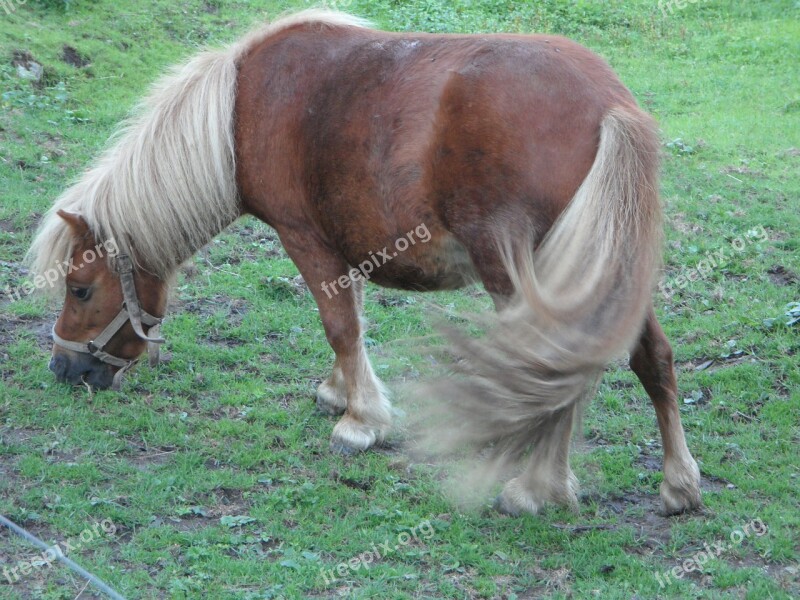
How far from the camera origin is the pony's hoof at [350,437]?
180 inches

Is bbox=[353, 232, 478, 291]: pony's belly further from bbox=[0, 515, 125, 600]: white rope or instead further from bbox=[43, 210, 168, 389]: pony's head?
bbox=[0, 515, 125, 600]: white rope

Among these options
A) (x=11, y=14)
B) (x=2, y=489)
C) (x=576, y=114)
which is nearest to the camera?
(x=576, y=114)

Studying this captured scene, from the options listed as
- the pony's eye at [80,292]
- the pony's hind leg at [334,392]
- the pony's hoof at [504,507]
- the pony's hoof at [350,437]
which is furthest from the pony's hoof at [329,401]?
the pony's eye at [80,292]

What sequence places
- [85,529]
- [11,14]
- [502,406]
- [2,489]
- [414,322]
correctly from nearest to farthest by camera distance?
[502,406]
[85,529]
[2,489]
[414,322]
[11,14]

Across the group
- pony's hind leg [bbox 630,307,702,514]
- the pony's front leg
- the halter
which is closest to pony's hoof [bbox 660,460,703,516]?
pony's hind leg [bbox 630,307,702,514]

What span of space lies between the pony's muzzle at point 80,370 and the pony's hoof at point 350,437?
1373 millimetres

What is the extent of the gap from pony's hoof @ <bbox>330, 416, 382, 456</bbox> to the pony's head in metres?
1.11

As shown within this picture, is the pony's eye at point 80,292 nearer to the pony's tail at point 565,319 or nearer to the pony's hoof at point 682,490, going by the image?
the pony's tail at point 565,319

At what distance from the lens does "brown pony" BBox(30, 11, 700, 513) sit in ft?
10.7

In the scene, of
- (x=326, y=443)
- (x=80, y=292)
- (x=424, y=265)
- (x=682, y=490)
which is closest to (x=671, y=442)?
(x=682, y=490)

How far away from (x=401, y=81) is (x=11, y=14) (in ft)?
25.0

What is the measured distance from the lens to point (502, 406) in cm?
325

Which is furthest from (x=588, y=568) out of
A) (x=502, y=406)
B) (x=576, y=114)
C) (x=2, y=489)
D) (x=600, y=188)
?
(x=2, y=489)

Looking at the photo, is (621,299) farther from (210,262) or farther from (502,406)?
(210,262)
